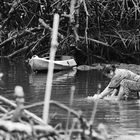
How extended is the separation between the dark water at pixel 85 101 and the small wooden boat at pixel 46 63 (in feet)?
6.89

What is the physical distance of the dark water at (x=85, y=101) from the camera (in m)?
12.0

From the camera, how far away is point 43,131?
5.79m

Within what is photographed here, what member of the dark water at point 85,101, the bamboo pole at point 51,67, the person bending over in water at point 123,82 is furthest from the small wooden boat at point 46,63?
the bamboo pole at point 51,67

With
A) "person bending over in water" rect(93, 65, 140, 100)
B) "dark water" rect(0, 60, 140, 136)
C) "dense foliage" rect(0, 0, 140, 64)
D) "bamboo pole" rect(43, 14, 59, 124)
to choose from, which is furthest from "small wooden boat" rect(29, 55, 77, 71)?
"bamboo pole" rect(43, 14, 59, 124)

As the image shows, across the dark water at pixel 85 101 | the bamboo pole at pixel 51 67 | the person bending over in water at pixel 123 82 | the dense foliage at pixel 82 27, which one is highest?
the dense foliage at pixel 82 27

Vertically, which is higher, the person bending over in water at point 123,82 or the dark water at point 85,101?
the person bending over in water at point 123,82

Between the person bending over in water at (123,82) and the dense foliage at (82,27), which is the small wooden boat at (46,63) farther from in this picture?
the person bending over in water at (123,82)

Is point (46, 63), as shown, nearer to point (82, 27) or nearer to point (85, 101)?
point (82, 27)

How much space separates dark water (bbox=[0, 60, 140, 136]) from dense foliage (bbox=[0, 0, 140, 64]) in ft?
11.3

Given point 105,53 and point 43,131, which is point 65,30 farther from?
point 43,131

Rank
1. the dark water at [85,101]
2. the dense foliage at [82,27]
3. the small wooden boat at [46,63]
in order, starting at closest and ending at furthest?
the dark water at [85,101] < the small wooden boat at [46,63] < the dense foliage at [82,27]

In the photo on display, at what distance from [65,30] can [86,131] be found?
23.9 metres

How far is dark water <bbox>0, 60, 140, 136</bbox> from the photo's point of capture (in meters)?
12.0

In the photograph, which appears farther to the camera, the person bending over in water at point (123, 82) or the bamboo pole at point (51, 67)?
the person bending over in water at point (123, 82)
